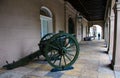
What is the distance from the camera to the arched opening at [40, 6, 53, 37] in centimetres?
646

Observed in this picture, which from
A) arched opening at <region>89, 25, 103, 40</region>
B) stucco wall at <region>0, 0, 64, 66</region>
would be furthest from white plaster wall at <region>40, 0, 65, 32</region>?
arched opening at <region>89, 25, 103, 40</region>

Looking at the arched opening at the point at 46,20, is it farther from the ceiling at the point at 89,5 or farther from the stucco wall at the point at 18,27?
the ceiling at the point at 89,5

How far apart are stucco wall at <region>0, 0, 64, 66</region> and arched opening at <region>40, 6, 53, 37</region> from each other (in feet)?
1.85

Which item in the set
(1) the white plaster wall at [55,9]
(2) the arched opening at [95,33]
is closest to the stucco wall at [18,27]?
(1) the white plaster wall at [55,9]

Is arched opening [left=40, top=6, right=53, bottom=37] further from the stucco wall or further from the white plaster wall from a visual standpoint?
the stucco wall

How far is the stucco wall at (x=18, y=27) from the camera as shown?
3887 mm

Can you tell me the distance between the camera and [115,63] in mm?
3789

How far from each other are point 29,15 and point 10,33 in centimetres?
124

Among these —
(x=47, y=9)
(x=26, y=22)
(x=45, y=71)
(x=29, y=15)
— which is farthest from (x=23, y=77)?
(x=47, y=9)

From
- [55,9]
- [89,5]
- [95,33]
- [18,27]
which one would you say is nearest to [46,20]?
[55,9]

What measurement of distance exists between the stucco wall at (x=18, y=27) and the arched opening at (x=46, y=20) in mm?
563

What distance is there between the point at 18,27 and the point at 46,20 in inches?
100

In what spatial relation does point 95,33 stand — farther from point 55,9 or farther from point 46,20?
point 46,20

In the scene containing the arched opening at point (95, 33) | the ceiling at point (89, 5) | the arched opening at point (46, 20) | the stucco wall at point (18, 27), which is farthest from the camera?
the arched opening at point (95, 33)
